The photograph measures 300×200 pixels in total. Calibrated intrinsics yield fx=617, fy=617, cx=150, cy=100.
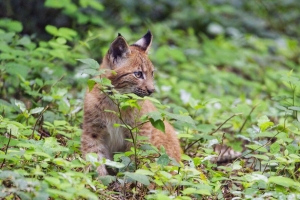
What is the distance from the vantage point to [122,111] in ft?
19.5

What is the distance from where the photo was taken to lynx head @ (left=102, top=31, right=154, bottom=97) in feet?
20.0

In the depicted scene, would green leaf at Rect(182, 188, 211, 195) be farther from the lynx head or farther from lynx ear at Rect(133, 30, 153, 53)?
lynx ear at Rect(133, 30, 153, 53)

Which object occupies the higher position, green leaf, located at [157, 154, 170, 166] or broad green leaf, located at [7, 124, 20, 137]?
broad green leaf, located at [7, 124, 20, 137]

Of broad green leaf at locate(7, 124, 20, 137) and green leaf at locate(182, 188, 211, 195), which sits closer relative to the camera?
green leaf at locate(182, 188, 211, 195)

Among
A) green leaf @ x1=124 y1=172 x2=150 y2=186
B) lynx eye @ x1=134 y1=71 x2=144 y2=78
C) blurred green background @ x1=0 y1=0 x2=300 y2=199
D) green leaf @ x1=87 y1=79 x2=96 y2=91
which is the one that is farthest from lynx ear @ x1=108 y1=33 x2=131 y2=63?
green leaf @ x1=124 y1=172 x2=150 y2=186

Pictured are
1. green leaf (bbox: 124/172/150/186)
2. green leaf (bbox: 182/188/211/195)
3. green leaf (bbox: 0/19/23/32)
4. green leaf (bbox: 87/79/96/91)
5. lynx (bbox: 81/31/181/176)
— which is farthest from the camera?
green leaf (bbox: 0/19/23/32)

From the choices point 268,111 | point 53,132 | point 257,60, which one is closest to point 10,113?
point 53,132

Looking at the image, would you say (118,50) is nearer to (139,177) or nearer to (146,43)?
(146,43)

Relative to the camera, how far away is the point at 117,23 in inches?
472

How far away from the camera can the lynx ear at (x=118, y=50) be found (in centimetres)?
619

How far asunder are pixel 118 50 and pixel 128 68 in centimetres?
22

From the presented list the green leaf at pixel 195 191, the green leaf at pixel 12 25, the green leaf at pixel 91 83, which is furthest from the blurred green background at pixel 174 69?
the green leaf at pixel 195 191

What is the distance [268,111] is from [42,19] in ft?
13.9

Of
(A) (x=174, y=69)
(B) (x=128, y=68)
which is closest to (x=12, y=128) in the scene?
(B) (x=128, y=68)
